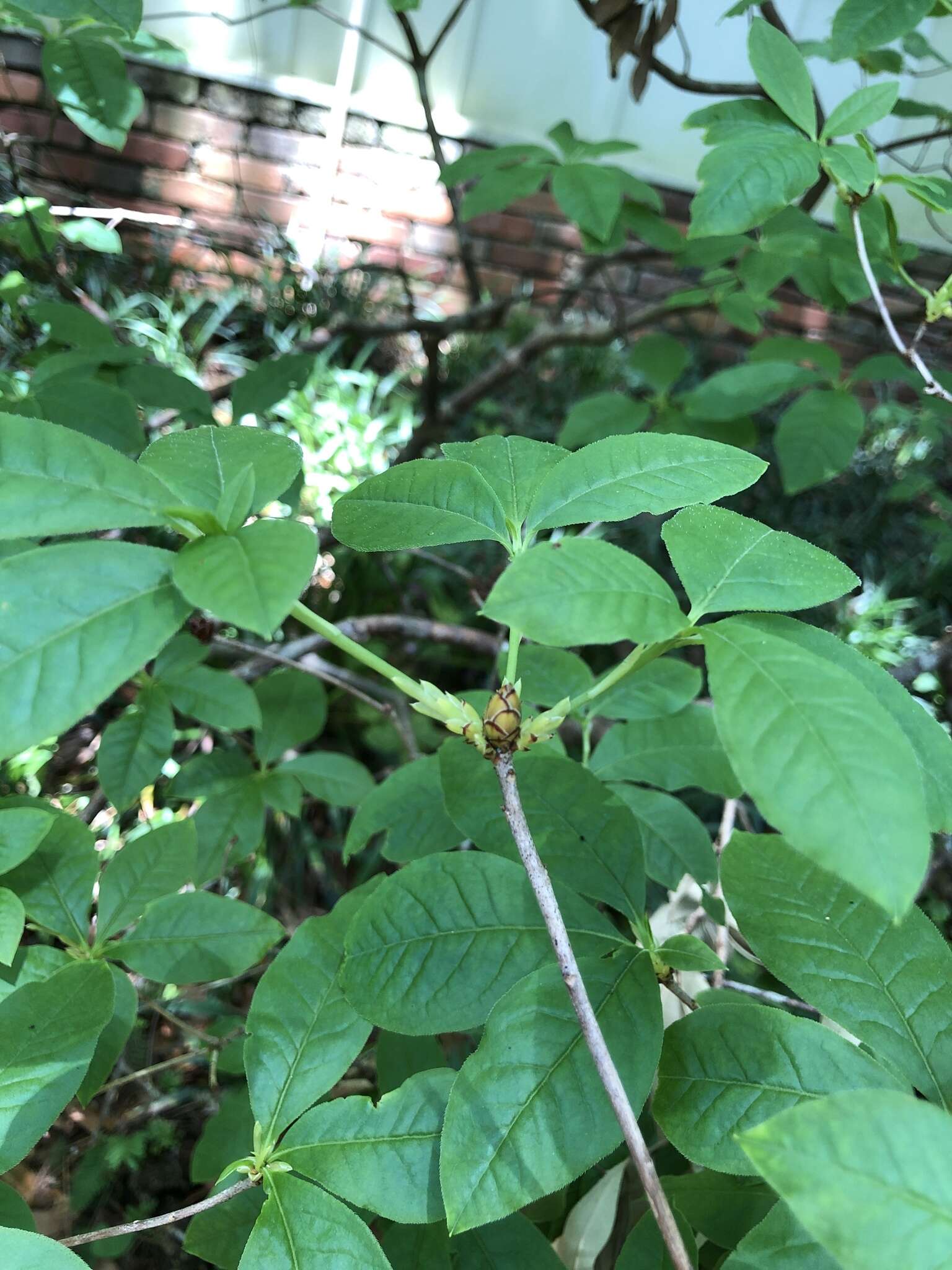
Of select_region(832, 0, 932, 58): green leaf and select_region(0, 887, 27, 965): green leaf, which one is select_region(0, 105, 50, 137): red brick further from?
select_region(0, 887, 27, 965): green leaf

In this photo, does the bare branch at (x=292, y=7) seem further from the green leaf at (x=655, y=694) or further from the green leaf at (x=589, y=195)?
the green leaf at (x=655, y=694)

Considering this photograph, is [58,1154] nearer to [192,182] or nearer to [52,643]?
[52,643]

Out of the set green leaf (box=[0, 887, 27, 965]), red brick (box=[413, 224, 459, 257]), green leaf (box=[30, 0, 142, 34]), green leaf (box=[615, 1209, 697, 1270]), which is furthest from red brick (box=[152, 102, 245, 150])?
green leaf (box=[615, 1209, 697, 1270])

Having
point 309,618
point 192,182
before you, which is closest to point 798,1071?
point 309,618

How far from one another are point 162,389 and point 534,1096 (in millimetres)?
1039

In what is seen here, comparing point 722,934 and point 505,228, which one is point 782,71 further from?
point 505,228

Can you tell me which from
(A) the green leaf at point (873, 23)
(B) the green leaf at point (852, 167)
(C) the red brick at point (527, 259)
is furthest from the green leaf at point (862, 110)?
(C) the red brick at point (527, 259)

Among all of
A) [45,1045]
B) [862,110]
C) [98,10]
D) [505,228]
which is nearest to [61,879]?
[45,1045]

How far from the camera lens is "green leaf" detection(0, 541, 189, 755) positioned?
0.33m

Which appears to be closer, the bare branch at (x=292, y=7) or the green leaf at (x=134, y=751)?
the green leaf at (x=134, y=751)

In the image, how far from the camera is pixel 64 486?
1.22 ft

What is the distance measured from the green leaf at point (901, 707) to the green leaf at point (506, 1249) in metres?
0.37

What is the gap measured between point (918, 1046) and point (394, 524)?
40 cm

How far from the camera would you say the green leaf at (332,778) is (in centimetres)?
105
